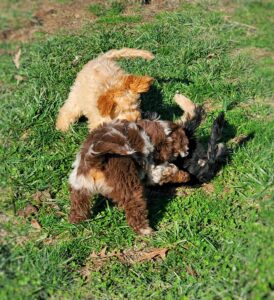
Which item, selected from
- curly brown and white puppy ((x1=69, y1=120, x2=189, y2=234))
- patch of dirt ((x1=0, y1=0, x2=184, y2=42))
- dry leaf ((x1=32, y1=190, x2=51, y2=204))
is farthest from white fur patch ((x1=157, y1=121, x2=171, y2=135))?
patch of dirt ((x1=0, y1=0, x2=184, y2=42))

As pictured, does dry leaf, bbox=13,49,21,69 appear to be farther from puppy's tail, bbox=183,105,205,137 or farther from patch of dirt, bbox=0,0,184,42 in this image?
puppy's tail, bbox=183,105,205,137

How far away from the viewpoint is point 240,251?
190 inches

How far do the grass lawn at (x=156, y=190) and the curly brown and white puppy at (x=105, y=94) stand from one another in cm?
32

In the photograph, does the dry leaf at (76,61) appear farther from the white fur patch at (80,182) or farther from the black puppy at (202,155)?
the white fur patch at (80,182)

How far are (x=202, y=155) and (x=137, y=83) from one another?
1174 millimetres

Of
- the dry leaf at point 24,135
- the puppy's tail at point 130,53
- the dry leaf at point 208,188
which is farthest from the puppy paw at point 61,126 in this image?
the dry leaf at point 208,188

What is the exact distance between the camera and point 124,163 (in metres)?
5.06

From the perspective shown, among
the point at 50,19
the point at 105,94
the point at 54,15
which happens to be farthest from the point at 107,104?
the point at 54,15

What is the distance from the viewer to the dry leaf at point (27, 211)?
5.83m

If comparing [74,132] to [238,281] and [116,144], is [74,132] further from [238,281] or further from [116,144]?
[238,281]

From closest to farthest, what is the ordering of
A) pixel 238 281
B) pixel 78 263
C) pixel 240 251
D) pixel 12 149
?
pixel 238 281 < pixel 240 251 < pixel 78 263 < pixel 12 149

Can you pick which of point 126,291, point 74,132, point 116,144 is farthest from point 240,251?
point 74,132

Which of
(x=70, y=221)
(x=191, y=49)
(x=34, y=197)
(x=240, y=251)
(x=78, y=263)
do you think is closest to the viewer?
(x=240, y=251)

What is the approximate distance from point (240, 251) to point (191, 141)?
170cm
